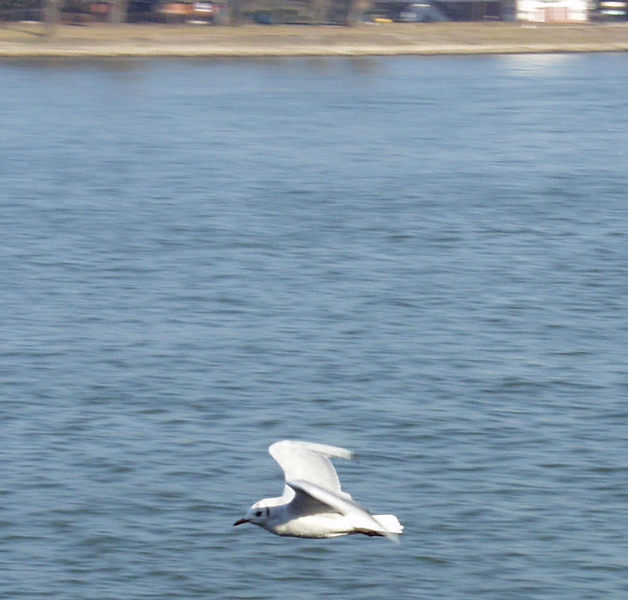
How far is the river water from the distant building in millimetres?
45050

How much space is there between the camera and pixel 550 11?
94062 mm

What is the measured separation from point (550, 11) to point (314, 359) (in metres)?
75.1

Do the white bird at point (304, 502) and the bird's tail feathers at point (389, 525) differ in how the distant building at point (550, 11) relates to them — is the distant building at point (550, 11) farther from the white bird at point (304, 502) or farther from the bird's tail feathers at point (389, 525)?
the bird's tail feathers at point (389, 525)

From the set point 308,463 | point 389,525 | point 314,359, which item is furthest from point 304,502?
point 314,359

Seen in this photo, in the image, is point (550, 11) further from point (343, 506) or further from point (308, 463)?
point (343, 506)

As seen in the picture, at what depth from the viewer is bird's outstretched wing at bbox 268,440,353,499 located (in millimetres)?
11979

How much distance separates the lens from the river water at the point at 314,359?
15.7m

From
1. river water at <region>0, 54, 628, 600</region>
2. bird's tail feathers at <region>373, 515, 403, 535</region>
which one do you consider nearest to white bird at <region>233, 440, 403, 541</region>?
bird's tail feathers at <region>373, 515, 403, 535</region>

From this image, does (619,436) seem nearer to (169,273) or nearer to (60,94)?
(169,273)

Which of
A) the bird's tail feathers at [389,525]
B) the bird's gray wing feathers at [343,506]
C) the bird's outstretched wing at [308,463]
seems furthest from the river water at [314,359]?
the bird's tail feathers at [389,525]

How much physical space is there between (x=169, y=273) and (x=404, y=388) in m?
9.51

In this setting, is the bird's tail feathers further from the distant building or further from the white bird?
the distant building

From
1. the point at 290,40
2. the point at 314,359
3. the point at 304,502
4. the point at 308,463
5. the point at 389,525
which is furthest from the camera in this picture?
the point at 290,40

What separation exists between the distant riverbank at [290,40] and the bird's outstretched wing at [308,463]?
230ft
